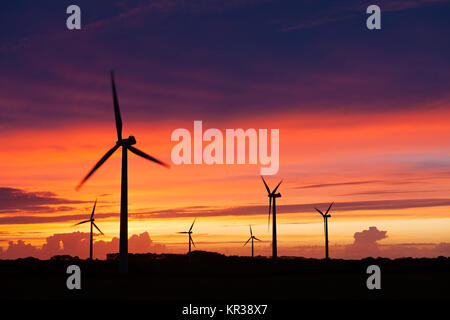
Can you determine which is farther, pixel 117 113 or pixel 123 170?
pixel 117 113

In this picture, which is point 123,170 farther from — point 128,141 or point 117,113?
point 117,113

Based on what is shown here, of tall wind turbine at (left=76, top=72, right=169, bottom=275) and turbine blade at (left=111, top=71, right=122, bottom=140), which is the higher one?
turbine blade at (left=111, top=71, right=122, bottom=140)

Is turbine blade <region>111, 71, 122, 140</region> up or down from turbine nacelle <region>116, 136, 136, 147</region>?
up

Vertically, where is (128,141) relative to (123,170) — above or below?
above

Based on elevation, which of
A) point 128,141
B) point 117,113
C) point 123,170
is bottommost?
point 123,170

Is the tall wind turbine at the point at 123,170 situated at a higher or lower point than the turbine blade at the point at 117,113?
lower

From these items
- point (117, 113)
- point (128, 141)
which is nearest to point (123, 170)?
point (128, 141)

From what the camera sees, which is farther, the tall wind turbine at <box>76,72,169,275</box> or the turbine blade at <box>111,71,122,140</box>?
the turbine blade at <box>111,71,122,140</box>

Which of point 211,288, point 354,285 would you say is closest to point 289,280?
point 354,285

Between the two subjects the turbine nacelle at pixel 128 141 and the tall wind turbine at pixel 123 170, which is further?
the turbine nacelle at pixel 128 141
